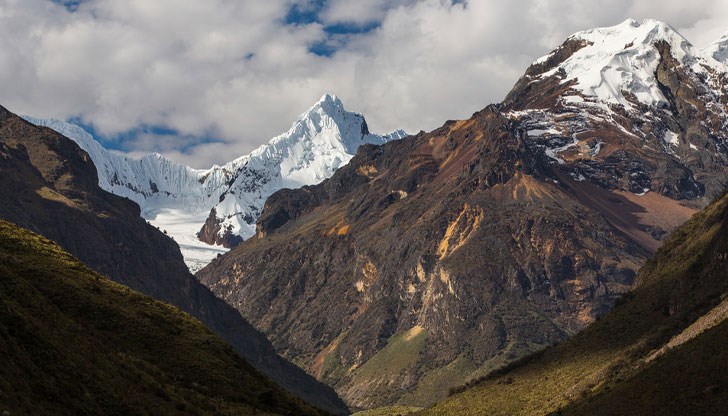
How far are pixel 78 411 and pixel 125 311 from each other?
5330cm

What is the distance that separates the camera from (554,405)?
641 ft

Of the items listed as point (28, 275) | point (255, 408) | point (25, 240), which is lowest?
point (255, 408)

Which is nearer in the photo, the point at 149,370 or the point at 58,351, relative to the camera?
the point at 58,351

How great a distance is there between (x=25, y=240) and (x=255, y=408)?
1741 inches

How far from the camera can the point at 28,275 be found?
12119 cm

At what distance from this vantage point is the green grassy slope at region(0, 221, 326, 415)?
246 ft

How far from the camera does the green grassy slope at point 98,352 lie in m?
75.1

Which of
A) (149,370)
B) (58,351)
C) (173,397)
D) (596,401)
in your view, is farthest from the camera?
(596,401)

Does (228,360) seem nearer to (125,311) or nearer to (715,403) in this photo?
(125,311)

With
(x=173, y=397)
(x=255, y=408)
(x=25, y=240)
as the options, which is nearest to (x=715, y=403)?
(x=255, y=408)

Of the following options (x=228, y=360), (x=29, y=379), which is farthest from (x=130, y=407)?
(x=228, y=360)

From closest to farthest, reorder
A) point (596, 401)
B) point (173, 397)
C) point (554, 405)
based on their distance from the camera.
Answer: point (173, 397) → point (596, 401) → point (554, 405)

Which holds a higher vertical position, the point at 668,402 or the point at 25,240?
the point at 25,240

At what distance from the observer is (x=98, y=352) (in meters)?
95.6
